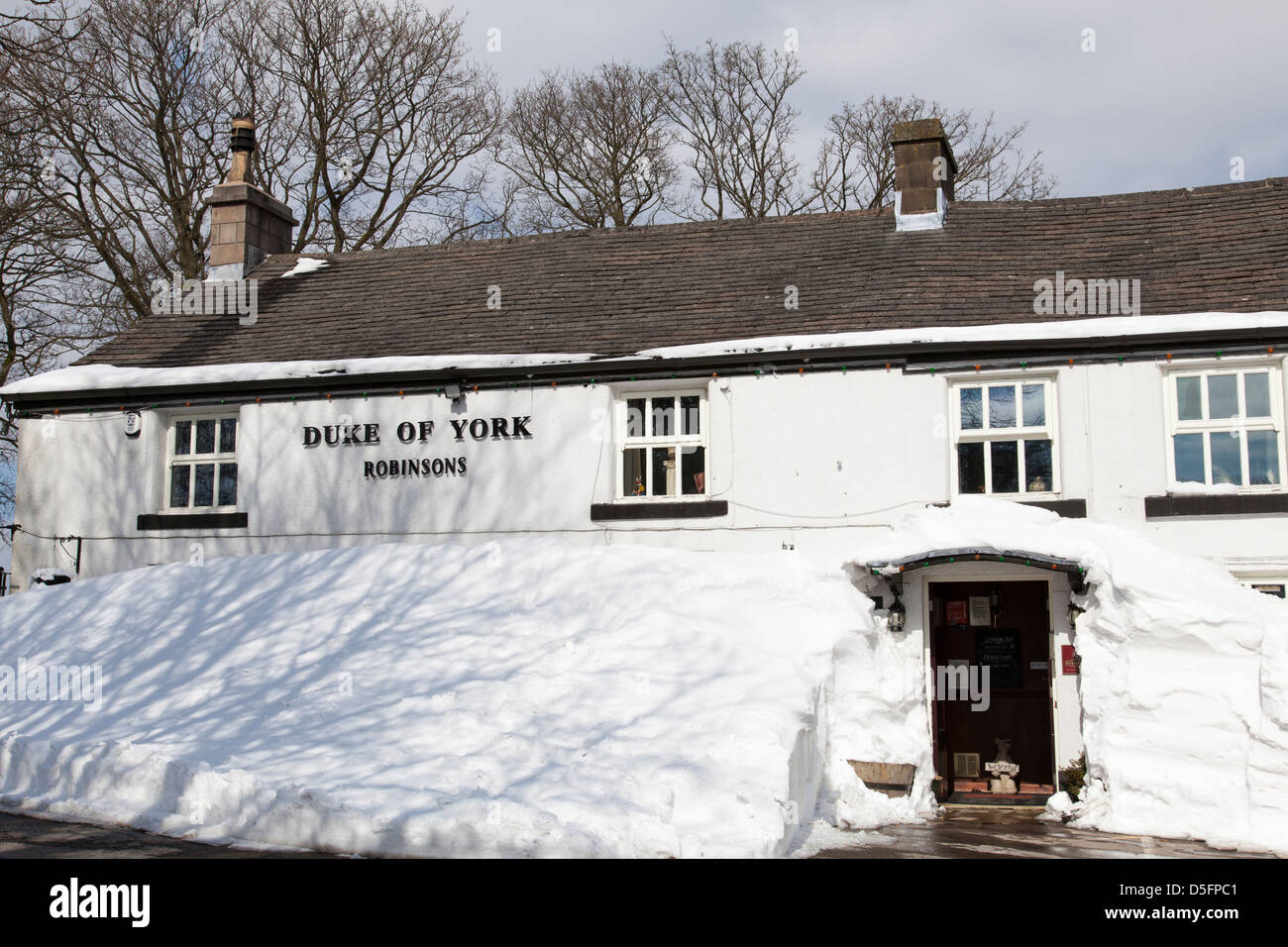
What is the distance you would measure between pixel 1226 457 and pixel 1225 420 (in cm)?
41

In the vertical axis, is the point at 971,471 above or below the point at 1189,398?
below

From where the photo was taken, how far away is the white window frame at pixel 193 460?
15.9 m

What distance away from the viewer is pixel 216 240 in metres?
19.7

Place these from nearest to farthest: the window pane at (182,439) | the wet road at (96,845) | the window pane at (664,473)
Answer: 1. the wet road at (96,845)
2. the window pane at (664,473)
3. the window pane at (182,439)

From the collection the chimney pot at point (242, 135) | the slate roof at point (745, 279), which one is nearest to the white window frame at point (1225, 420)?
the slate roof at point (745, 279)

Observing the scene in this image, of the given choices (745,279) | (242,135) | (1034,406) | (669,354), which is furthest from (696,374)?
(242,135)

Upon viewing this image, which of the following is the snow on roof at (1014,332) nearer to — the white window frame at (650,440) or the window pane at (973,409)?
the white window frame at (650,440)

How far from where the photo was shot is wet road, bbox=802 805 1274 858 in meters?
9.67

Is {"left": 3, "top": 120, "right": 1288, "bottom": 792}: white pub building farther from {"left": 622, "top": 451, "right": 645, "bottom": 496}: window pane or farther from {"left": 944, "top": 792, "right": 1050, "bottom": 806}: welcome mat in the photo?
{"left": 944, "top": 792, "right": 1050, "bottom": 806}: welcome mat

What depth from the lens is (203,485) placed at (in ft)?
52.8

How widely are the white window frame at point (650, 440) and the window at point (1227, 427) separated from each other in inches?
213

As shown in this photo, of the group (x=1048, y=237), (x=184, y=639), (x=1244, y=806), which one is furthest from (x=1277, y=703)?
(x=184, y=639)

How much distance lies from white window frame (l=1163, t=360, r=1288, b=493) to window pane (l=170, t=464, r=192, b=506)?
12.7 metres

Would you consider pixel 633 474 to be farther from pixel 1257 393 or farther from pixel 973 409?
pixel 1257 393
